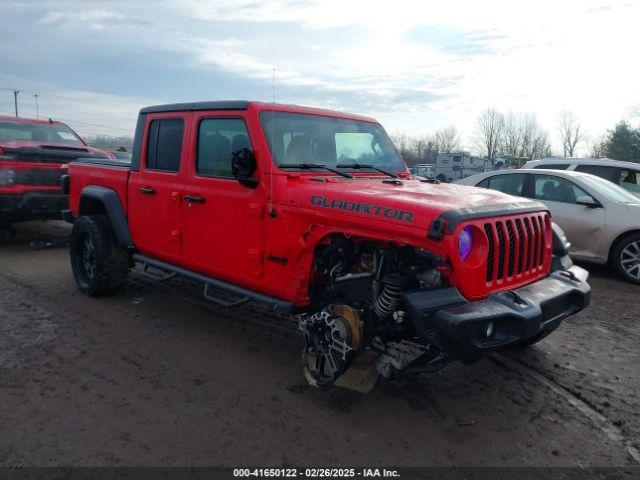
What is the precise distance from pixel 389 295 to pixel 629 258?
530 cm

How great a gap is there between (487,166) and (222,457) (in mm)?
38658

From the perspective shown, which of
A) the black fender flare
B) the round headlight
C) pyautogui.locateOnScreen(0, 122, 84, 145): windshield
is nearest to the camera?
the black fender flare

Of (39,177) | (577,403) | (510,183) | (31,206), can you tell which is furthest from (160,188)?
(510,183)

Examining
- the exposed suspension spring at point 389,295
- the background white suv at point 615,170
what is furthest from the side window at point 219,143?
the background white suv at point 615,170

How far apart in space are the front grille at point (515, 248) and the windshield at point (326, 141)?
Answer: 1492 millimetres

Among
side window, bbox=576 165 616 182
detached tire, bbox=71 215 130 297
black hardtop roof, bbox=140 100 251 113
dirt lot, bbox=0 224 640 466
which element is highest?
black hardtop roof, bbox=140 100 251 113

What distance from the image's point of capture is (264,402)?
3.49m

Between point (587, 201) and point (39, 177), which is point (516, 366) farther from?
point (39, 177)

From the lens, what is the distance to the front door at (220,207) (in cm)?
390

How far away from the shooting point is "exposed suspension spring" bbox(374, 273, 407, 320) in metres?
3.07

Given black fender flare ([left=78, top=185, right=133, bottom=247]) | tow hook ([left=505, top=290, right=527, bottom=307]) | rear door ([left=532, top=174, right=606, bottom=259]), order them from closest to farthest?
tow hook ([left=505, top=290, right=527, bottom=307]) < black fender flare ([left=78, top=185, right=133, bottom=247]) < rear door ([left=532, top=174, right=606, bottom=259])

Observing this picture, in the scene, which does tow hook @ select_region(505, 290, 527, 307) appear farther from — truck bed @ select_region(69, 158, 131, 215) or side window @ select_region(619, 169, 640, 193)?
side window @ select_region(619, 169, 640, 193)

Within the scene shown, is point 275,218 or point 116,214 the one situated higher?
point 275,218

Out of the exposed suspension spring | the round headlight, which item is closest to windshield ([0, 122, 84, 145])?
the round headlight
